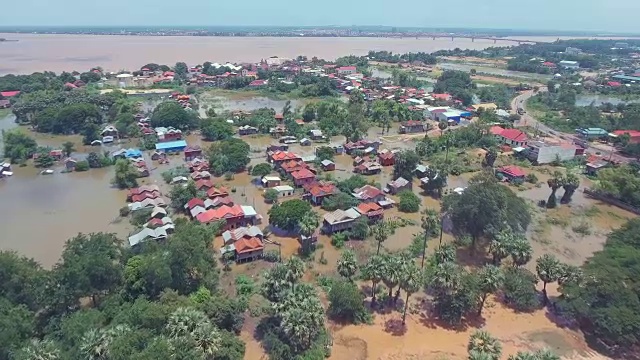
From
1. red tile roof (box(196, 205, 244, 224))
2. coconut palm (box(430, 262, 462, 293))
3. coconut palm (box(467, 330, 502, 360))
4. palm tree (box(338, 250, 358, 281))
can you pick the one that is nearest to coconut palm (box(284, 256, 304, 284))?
palm tree (box(338, 250, 358, 281))

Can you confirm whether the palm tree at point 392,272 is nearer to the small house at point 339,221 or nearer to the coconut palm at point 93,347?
the small house at point 339,221

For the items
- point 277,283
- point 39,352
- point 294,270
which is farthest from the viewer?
point 294,270

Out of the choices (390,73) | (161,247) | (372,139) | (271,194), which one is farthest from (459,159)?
(390,73)

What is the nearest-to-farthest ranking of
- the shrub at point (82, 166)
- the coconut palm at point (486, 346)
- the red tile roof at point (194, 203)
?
the coconut palm at point (486, 346) < the red tile roof at point (194, 203) < the shrub at point (82, 166)

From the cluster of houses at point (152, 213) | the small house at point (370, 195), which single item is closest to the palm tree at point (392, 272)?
the small house at point (370, 195)

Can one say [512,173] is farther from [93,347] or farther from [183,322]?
[93,347]

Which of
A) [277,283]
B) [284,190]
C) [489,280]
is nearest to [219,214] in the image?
A: [284,190]
